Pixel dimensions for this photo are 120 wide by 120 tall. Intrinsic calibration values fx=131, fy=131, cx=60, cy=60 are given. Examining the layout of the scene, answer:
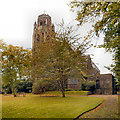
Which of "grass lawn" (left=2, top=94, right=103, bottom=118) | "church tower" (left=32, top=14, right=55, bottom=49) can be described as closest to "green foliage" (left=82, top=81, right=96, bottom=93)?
"church tower" (left=32, top=14, right=55, bottom=49)

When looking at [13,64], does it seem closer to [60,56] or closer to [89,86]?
[60,56]

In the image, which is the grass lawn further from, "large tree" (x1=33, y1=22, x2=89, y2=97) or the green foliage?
the green foliage

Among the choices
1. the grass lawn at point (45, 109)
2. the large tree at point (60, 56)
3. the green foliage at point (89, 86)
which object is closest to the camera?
the grass lawn at point (45, 109)

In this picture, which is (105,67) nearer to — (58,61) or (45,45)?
(58,61)

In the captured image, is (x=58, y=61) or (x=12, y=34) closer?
(x=12, y=34)

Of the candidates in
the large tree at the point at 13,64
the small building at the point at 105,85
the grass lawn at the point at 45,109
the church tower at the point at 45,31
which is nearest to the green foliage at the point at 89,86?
the small building at the point at 105,85

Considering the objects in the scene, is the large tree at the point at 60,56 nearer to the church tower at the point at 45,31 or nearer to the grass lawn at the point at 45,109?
the church tower at the point at 45,31

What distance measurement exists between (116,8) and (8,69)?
2218 centimetres

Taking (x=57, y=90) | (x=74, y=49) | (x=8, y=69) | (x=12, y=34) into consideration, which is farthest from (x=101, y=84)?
(x=12, y=34)

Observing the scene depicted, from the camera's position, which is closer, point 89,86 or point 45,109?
point 45,109

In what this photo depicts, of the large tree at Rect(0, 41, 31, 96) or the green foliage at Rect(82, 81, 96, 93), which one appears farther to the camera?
the green foliage at Rect(82, 81, 96, 93)

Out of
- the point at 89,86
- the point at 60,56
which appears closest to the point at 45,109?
the point at 60,56

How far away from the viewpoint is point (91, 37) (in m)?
6.32

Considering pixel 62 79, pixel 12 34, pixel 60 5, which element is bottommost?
pixel 62 79
